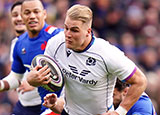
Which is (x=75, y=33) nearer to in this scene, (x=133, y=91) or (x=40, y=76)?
(x=40, y=76)

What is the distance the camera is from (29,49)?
704 centimetres

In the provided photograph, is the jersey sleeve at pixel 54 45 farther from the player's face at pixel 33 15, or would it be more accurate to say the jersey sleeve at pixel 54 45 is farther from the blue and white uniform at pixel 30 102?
the blue and white uniform at pixel 30 102

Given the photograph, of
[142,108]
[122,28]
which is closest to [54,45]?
[142,108]

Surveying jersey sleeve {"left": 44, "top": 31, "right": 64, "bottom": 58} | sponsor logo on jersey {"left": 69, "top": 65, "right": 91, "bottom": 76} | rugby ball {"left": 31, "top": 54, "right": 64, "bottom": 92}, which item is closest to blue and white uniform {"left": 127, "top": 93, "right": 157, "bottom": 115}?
sponsor logo on jersey {"left": 69, "top": 65, "right": 91, "bottom": 76}

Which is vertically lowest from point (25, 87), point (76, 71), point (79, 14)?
point (25, 87)

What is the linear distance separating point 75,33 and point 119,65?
0.64 meters

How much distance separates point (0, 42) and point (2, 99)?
7.59 ft

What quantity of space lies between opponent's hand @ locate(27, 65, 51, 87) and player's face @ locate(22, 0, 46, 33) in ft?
4.98

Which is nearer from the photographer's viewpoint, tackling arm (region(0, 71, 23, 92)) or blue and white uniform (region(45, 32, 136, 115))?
blue and white uniform (region(45, 32, 136, 115))

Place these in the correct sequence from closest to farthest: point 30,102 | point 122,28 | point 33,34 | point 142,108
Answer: point 142,108
point 33,34
point 30,102
point 122,28

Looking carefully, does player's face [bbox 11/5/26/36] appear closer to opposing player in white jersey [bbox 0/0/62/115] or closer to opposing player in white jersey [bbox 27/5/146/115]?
opposing player in white jersey [bbox 0/0/62/115]

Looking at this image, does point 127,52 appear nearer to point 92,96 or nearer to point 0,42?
point 0,42

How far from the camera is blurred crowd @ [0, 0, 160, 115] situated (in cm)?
1190

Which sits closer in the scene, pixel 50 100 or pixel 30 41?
pixel 50 100
